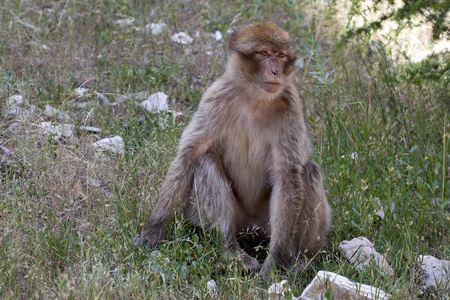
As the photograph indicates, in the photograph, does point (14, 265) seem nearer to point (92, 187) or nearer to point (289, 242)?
point (92, 187)

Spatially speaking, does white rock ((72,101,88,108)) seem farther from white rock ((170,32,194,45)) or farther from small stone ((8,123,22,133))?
white rock ((170,32,194,45))

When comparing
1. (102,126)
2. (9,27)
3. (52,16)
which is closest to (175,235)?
(102,126)

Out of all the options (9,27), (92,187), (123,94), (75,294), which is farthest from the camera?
(9,27)

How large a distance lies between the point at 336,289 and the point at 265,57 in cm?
174

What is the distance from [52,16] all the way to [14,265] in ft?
16.8

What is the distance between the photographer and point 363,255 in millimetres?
4578

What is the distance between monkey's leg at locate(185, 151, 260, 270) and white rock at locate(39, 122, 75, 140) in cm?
160

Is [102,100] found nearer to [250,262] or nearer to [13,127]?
[13,127]

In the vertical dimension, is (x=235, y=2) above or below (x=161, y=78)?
above

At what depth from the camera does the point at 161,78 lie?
7383 millimetres

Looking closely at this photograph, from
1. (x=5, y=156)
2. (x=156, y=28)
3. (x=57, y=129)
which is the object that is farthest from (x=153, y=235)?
(x=156, y=28)

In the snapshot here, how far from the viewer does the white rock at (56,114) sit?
621 cm

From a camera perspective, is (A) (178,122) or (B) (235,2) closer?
(A) (178,122)

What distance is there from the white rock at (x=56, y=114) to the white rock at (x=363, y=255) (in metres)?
2.94
